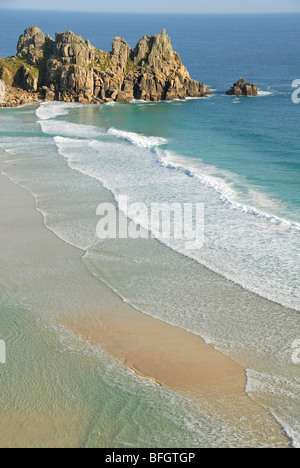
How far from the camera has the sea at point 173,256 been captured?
12.9m

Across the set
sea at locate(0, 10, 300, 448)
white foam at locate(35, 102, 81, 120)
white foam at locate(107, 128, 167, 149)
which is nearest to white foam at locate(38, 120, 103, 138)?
sea at locate(0, 10, 300, 448)

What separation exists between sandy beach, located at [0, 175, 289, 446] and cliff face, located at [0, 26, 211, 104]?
44.5 m

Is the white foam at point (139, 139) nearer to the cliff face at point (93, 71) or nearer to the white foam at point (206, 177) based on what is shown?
the white foam at point (206, 177)

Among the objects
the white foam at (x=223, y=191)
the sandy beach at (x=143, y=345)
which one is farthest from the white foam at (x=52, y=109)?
the sandy beach at (x=143, y=345)

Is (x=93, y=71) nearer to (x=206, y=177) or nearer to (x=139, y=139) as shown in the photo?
(x=139, y=139)

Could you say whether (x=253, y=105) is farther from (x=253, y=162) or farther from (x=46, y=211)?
(x=46, y=211)

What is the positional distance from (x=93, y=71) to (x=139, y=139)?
71.7 ft

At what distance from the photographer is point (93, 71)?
63375mm

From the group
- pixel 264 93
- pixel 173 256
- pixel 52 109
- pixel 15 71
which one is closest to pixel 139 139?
pixel 52 109

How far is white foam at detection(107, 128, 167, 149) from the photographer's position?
43.5 metres

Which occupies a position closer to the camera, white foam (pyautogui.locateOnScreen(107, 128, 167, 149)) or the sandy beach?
the sandy beach

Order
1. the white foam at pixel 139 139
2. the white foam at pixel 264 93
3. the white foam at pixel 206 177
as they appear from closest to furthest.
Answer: the white foam at pixel 206 177 → the white foam at pixel 139 139 → the white foam at pixel 264 93

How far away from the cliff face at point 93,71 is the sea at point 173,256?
34.4 feet

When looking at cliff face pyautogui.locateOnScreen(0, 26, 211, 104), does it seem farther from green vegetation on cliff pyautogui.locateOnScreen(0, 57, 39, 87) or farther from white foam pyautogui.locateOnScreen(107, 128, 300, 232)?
white foam pyautogui.locateOnScreen(107, 128, 300, 232)
